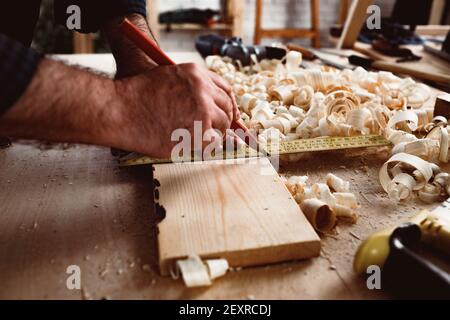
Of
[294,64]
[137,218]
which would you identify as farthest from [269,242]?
[294,64]

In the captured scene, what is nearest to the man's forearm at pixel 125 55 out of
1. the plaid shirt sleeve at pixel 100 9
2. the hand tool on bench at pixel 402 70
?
the plaid shirt sleeve at pixel 100 9

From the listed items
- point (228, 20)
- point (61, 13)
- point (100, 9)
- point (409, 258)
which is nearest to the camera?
point (409, 258)

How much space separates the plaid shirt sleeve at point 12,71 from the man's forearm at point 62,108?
0.03ft

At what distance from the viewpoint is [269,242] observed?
670 mm

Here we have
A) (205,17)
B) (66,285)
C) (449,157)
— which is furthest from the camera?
(205,17)

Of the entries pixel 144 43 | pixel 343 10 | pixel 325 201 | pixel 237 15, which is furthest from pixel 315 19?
pixel 325 201

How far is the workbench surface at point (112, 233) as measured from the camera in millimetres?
625

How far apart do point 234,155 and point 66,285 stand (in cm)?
46

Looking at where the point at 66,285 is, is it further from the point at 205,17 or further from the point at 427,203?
the point at 205,17

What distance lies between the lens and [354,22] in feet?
7.41

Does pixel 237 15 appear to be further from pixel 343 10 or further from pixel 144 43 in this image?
pixel 144 43

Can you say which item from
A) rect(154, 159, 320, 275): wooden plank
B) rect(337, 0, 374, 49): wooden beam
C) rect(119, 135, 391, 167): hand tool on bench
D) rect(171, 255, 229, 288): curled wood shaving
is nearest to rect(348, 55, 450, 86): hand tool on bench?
rect(337, 0, 374, 49): wooden beam

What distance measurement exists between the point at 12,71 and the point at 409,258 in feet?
2.10

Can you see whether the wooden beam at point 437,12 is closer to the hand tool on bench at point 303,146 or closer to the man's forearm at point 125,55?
the hand tool on bench at point 303,146
